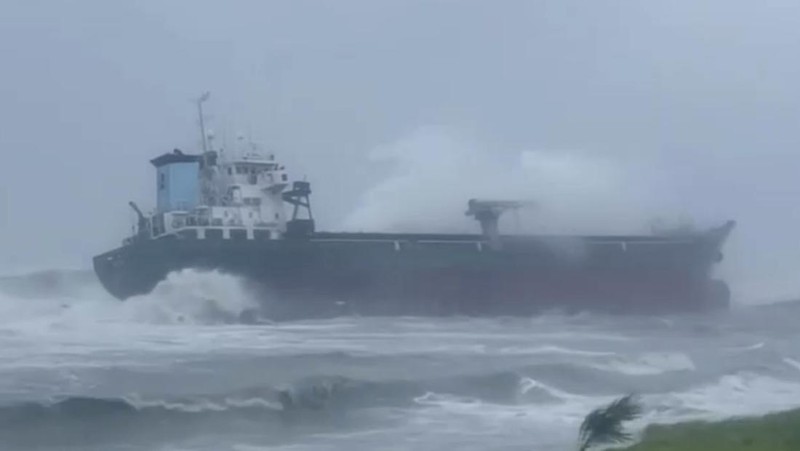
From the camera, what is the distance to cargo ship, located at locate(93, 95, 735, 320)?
15.4 metres

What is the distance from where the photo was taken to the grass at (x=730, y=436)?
949 cm

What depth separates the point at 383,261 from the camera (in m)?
17.5

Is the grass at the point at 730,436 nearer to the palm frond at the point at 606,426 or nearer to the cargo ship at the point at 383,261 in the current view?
the palm frond at the point at 606,426

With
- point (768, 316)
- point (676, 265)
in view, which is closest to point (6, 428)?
point (768, 316)

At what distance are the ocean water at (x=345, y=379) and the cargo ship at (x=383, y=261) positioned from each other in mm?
394

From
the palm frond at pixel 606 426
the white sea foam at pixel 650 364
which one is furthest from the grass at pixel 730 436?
the white sea foam at pixel 650 364

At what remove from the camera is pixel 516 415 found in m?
13.1

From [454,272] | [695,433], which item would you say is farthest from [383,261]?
[695,433]

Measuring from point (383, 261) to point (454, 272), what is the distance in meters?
1.27

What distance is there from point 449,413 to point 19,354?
386cm

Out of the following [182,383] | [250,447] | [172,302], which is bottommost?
[250,447]

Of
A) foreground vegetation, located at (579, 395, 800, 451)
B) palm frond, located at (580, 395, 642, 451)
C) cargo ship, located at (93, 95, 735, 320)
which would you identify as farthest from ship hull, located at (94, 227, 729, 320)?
palm frond, located at (580, 395, 642, 451)

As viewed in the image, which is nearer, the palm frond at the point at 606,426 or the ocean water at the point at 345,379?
the palm frond at the point at 606,426

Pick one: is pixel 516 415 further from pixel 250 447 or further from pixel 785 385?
pixel 785 385
